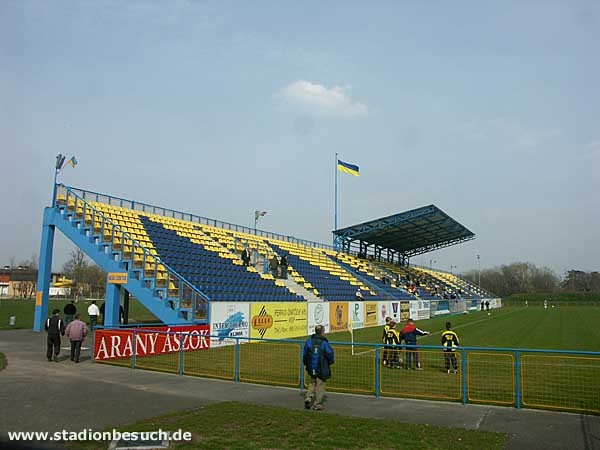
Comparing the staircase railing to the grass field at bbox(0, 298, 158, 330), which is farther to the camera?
the grass field at bbox(0, 298, 158, 330)

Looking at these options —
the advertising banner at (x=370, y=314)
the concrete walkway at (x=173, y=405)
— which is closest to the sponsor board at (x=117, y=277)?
the concrete walkway at (x=173, y=405)

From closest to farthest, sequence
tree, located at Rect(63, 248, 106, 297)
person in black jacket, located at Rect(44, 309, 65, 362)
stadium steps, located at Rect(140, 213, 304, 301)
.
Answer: person in black jacket, located at Rect(44, 309, 65, 362) → stadium steps, located at Rect(140, 213, 304, 301) → tree, located at Rect(63, 248, 106, 297)

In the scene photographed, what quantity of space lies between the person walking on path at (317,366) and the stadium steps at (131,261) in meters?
10.5

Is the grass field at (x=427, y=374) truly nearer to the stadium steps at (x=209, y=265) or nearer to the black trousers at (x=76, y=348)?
the black trousers at (x=76, y=348)

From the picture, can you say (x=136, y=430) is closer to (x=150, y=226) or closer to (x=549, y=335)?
(x=150, y=226)

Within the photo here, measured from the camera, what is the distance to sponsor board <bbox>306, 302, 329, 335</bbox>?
26594 mm

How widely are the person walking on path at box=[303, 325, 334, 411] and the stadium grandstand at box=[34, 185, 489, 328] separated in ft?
33.9

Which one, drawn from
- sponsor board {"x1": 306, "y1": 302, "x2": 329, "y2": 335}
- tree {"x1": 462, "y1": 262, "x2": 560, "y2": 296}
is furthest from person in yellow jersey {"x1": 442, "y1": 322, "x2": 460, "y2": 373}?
tree {"x1": 462, "y1": 262, "x2": 560, "y2": 296}

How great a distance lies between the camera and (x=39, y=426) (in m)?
7.80

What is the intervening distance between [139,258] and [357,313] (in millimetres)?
15926

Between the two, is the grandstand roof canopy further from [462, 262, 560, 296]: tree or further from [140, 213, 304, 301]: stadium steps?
[462, 262, 560, 296]: tree

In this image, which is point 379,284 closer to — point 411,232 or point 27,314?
point 411,232

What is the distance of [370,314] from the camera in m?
34.2

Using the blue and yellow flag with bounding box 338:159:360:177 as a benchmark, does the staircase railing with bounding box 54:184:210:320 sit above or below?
below
